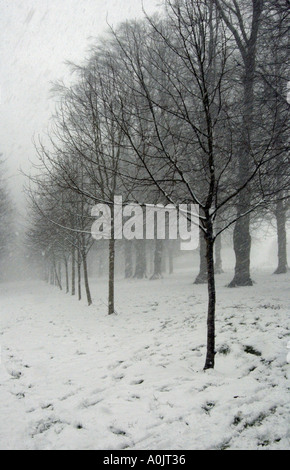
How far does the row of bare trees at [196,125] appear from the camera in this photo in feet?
14.1

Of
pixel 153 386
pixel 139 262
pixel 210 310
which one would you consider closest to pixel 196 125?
pixel 210 310

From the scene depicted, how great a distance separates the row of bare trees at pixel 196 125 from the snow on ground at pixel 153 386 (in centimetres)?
77

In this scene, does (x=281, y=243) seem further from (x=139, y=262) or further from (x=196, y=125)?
(x=196, y=125)

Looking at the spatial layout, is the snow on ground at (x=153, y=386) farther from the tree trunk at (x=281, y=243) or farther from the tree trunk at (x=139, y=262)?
the tree trunk at (x=139, y=262)

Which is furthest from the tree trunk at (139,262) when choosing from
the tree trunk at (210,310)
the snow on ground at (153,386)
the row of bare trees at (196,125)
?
the tree trunk at (210,310)

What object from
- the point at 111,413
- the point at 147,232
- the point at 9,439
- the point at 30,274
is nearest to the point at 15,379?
the point at 9,439

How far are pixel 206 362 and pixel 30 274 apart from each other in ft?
251

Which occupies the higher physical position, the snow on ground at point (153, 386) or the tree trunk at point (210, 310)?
the tree trunk at point (210, 310)

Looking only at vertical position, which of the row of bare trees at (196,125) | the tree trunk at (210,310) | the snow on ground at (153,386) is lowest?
the snow on ground at (153,386)

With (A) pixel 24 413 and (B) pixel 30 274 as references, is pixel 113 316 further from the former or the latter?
(B) pixel 30 274

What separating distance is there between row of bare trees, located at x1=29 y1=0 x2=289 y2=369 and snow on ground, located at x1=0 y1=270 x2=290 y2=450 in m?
0.77

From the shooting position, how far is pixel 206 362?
446 centimetres

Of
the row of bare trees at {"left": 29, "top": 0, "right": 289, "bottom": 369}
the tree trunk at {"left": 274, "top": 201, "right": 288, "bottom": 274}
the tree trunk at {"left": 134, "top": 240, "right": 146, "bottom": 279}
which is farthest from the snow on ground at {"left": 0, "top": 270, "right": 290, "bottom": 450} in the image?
the tree trunk at {"left": 134, "top": 240, "right": 146, "bottom": 279}

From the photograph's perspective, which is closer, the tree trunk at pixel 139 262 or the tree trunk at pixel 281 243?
the tree trunk at pixel 281 243
